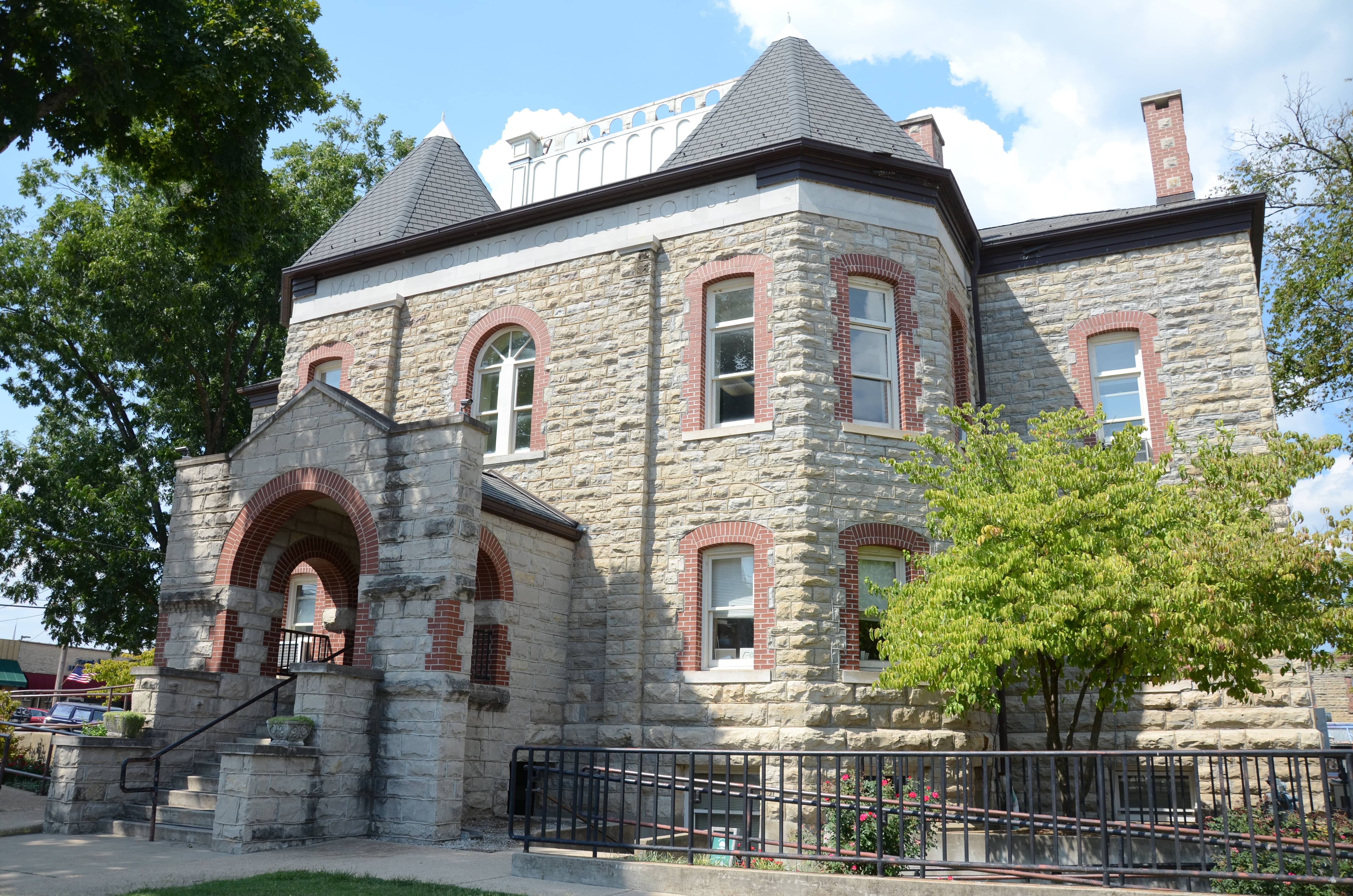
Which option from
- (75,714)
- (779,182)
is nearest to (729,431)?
(779,182)

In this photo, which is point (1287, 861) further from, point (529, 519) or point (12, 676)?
point (12, 676)

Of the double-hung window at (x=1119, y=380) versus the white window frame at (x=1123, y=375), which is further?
the double-hung window at (x=1119, y=380)

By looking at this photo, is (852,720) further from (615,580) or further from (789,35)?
(789,35)

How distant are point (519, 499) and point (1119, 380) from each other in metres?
9.75

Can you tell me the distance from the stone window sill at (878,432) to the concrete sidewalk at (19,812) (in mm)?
10723

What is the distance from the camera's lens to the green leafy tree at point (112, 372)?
78.8 feet

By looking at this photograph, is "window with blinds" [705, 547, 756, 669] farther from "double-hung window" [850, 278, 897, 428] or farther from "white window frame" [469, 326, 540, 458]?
"white window frame" [469, 326, 540, 458]

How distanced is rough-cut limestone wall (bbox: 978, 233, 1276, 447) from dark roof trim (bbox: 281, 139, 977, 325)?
1.55m

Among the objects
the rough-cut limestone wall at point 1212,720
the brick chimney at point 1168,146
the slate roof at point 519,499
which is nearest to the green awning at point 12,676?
the slate roof at point 519,499

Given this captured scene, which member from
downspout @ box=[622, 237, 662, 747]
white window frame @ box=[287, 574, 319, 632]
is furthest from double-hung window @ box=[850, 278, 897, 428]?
white window frame @ box=[287, 574, 319, 632]

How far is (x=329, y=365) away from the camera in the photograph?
18.7 meters

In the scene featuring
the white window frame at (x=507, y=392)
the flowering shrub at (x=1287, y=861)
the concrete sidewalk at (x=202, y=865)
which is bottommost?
the concrete sidewalk at (x=202, y=865)

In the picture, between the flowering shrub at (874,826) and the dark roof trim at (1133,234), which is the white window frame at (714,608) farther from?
the dark roof trim at (1133,234)

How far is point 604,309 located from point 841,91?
5.39 m
